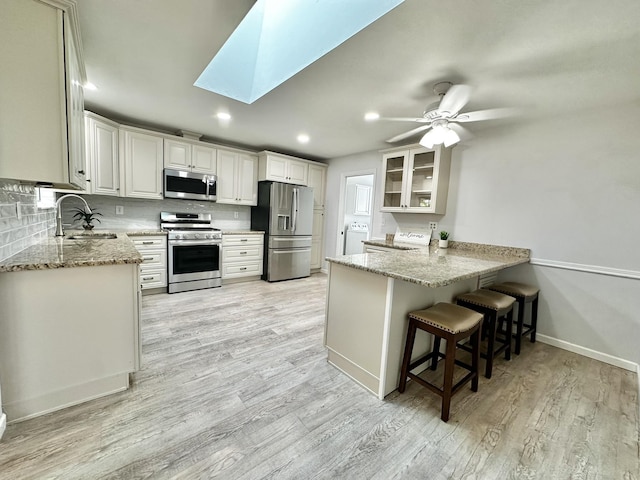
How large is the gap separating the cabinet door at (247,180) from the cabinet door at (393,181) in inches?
85.8

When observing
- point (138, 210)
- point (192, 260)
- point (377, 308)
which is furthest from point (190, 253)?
point (377, 308)

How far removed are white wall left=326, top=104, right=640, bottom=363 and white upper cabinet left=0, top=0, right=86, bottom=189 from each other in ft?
12.1

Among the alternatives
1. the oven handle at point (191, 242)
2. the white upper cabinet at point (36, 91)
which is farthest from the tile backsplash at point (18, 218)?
the oven handle at point (191, 242)

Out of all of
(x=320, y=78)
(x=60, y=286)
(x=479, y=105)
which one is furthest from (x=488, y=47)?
(x=60, y=286)

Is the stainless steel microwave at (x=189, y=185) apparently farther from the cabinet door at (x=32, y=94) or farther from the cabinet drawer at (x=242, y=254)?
the cabinet door at (x=32, y=94)

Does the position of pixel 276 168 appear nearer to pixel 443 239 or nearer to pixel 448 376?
pixel 443 239

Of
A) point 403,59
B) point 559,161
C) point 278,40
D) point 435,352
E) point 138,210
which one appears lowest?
point 435,352

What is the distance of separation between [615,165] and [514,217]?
2.80 ft

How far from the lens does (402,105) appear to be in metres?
2.54

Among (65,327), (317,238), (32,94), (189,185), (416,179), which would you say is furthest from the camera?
(317,238)

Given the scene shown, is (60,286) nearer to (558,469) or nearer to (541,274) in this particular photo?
(558,469)

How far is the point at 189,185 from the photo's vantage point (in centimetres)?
390

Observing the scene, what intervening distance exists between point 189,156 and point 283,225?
1.75m

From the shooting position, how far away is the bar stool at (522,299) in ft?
8.10
